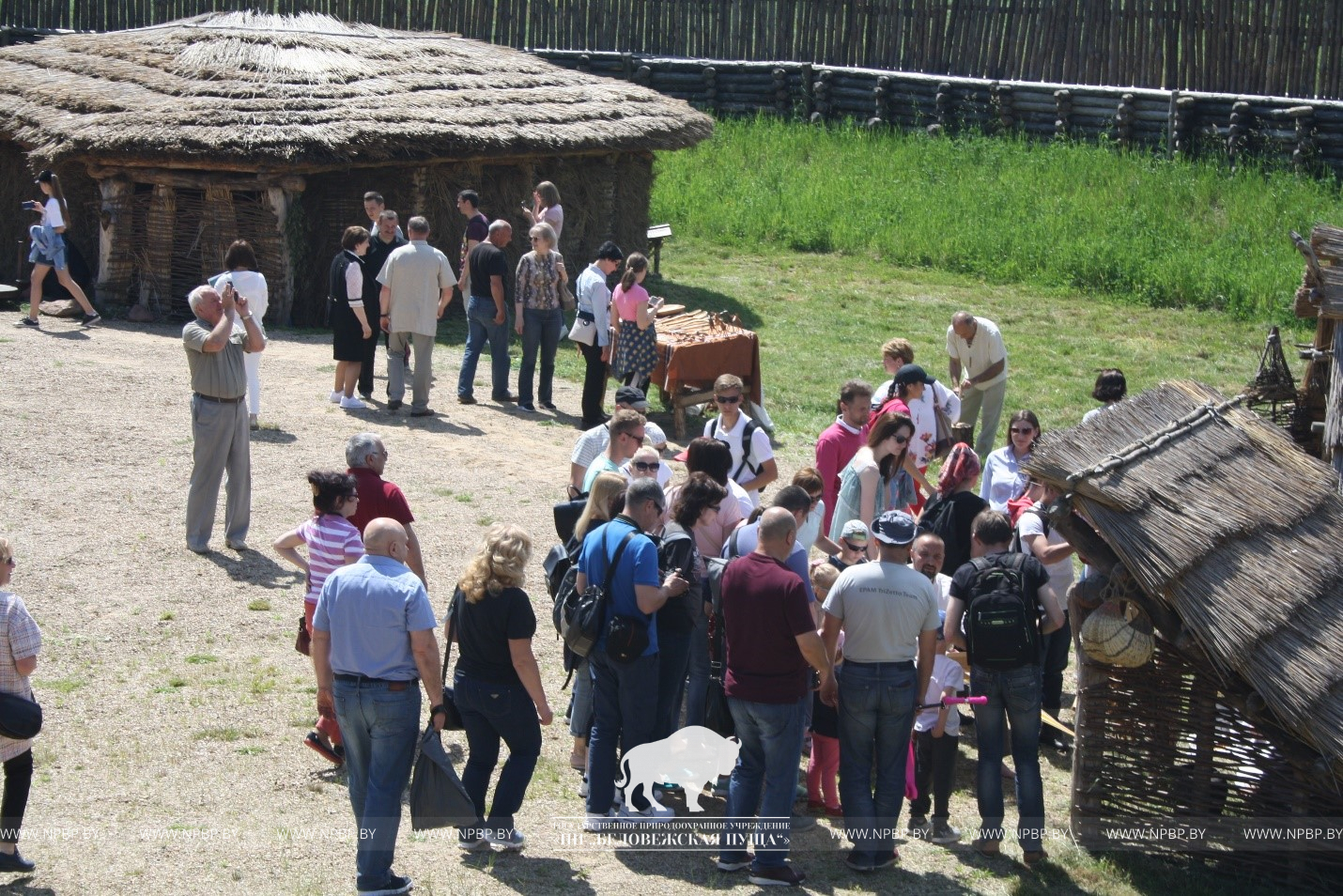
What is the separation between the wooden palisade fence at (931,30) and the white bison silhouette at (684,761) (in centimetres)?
1791

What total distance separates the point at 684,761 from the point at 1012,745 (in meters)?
1.55

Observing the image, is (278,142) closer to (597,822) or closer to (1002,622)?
(597,822)

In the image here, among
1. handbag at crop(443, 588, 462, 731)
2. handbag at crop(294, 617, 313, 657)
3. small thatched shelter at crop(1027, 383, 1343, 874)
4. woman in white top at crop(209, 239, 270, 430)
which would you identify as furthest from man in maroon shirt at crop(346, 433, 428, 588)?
woman in white top at crop(209, 239, 270, 430)

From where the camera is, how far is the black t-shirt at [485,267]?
13.5 metres

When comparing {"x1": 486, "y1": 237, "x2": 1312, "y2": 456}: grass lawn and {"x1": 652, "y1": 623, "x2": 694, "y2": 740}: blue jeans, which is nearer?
{"x1": 652, "y1": 623, "x2": 694, "y2": 740}: blue jeans

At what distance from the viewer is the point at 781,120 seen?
2641 cm

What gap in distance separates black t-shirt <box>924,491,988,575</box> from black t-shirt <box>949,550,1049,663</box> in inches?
44.9

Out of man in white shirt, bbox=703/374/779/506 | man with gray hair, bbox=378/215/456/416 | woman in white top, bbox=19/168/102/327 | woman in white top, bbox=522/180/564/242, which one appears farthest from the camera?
woman in white top, bbox=522/180/564/242

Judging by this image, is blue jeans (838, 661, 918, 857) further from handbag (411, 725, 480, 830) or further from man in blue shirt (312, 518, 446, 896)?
man in blue shirt (312, 518, 446, 896)

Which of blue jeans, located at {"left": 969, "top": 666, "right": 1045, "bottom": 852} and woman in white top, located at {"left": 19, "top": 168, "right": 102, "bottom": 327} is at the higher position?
woman in white top, located at {"left": 19, "top": 168, "right": 102, "bottom": 327}

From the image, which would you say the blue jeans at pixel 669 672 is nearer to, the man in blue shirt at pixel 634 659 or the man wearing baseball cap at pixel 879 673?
the man in blue shirt at pixel 634 659

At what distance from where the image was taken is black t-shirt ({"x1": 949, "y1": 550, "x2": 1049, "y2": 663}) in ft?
22.5

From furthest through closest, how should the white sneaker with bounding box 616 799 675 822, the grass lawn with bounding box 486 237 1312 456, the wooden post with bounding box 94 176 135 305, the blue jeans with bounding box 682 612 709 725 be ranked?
the wooden post with bounding box 94 176 135 305 → the grass lawn with bounding box 486 237 1312 456 → the blue jeans with bounding box 682 612 709 725 → the white sneaker with bounding box 616 799 675 822

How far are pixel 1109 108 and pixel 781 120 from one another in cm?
571
